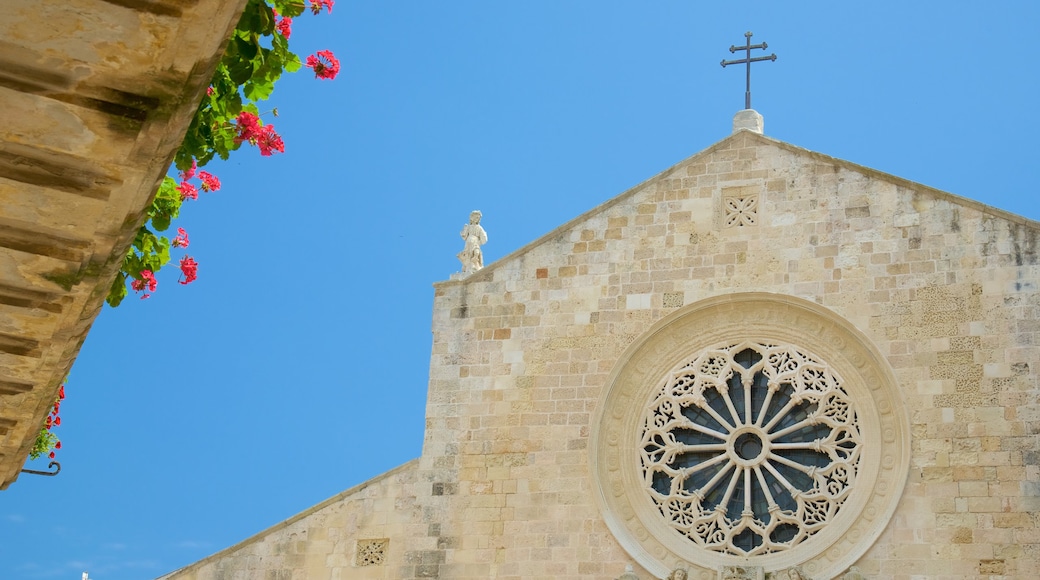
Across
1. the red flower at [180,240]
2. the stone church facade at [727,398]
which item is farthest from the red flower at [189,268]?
the stone church facade at [727,398]

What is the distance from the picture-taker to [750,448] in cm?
1316

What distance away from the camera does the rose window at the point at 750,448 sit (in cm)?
1280


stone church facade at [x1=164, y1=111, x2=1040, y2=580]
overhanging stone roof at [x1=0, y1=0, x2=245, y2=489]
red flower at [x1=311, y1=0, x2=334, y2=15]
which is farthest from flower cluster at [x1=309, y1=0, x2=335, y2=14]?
stone church facade at [x1=164, y1=111, x2=1040, y2=580]

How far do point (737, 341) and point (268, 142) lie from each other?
7432 millimetres

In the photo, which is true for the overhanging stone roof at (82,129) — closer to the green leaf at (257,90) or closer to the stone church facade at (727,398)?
the green leaf at (257,90)

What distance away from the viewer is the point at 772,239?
44.9 ft

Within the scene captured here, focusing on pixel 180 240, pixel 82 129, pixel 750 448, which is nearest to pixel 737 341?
pixel 750 448

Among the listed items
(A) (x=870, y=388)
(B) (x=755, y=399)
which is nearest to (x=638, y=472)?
(B) (x=755, y=399)

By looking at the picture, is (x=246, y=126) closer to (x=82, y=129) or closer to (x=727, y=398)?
(x=82, y=129)

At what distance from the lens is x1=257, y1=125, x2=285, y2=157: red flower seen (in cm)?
697

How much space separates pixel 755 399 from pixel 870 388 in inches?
41.9

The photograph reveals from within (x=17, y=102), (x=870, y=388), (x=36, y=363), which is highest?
(x=870, y=388)

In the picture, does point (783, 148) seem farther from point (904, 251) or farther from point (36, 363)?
point (36, 363)

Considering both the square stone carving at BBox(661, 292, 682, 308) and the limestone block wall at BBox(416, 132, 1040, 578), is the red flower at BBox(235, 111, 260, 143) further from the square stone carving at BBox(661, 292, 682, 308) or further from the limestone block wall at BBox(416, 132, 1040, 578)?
the square stone carving at BBox(661, 292, 682, 308)
